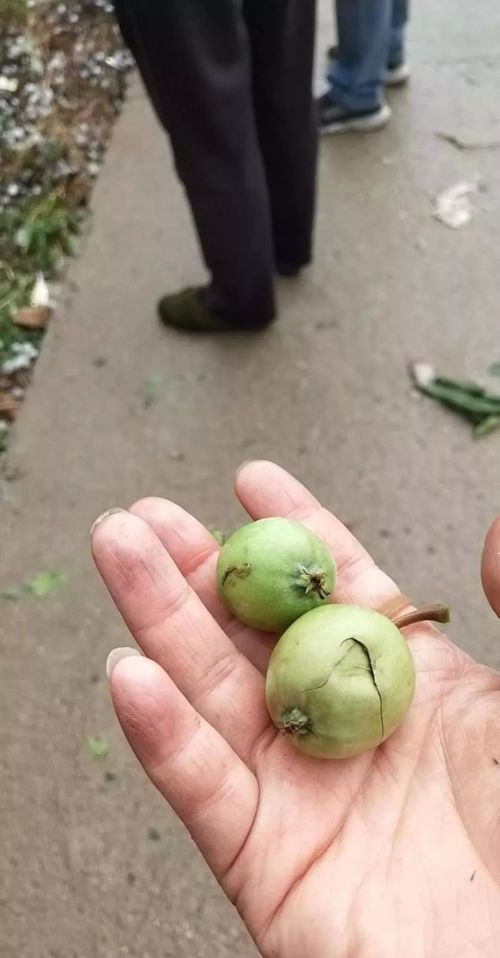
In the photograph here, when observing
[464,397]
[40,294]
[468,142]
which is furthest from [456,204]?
[40,294]

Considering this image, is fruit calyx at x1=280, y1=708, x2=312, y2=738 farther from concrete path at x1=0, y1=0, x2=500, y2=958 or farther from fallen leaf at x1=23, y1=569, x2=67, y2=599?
fallen leaf at x1=23, y1=569, x2=67, y2=599

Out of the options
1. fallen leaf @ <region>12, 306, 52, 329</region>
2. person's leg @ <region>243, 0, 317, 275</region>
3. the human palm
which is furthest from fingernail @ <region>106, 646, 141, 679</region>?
fallen leaf @ <region>12, 306, 52, 329</region>

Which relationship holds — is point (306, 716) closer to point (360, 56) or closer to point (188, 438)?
point (188, 438)

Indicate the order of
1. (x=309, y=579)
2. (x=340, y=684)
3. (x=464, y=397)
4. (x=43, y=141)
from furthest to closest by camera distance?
(x=43, y=141) < (x=464, y=397) < (x=309, y=579) < (x=340, y=684)

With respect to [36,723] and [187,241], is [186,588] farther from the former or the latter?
[187,241]

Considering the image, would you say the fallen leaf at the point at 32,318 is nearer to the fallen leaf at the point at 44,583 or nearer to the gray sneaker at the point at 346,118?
the fallen leaf at the point at 44,583

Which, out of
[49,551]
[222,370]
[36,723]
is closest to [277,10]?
[222,370]
